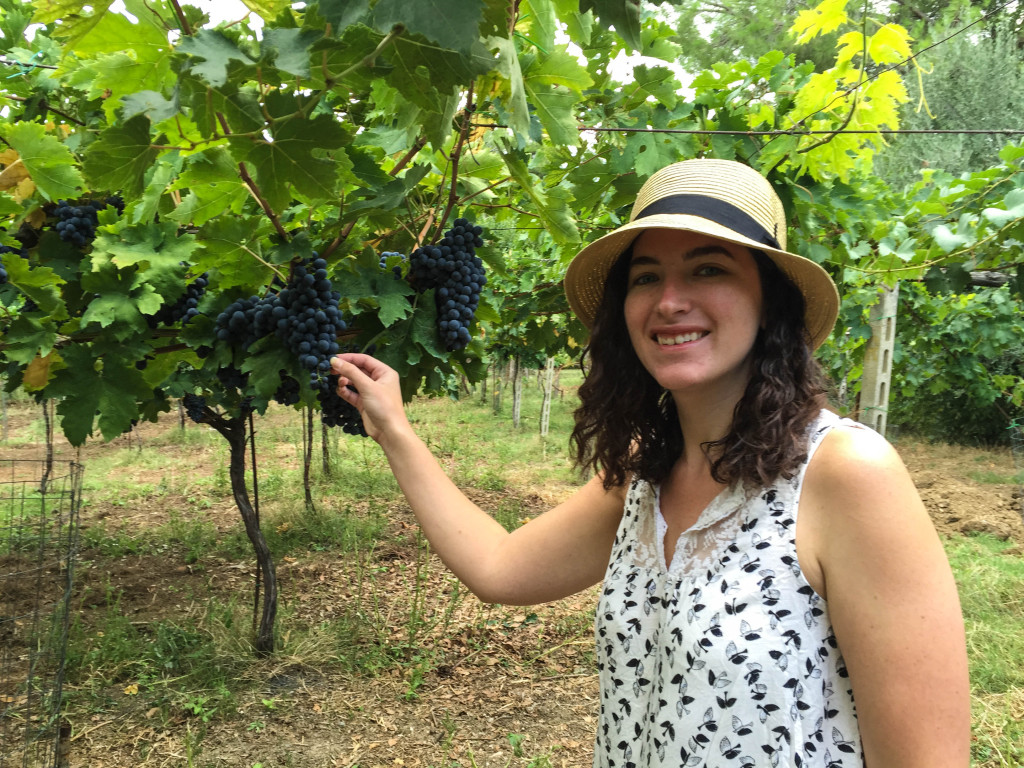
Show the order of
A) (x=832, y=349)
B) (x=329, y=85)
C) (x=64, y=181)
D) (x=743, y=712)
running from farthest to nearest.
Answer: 1. (x=832, y=349)
2. (x=64, y=181)
3. (x=743, y=712)
4. (x=329, y=85)

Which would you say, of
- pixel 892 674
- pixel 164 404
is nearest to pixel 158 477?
pixel 164 404

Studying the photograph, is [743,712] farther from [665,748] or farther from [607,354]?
[607,354]

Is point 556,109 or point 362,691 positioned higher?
point 556,109

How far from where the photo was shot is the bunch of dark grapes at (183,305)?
1.71m

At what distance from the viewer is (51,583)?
518 centimetres

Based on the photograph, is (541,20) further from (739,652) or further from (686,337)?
(739,652)

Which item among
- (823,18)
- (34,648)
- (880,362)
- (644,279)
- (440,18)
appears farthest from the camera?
(34,648)

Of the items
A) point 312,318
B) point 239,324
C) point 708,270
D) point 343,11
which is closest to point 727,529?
point 708,270

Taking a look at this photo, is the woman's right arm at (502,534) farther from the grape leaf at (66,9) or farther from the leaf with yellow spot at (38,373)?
the leaf with yellow spot at (38,373)

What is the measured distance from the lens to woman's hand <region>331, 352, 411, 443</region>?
1.40m

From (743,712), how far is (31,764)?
3394 mm

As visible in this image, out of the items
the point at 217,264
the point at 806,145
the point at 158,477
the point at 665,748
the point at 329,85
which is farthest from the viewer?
the point at 158,477

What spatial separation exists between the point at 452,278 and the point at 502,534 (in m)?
0.59

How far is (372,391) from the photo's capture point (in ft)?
4.59
